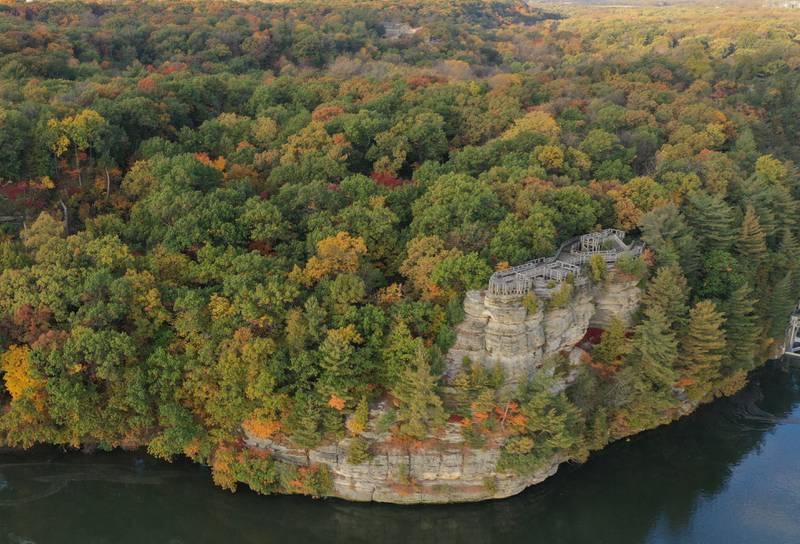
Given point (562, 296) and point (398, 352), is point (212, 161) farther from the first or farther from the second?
point (562, 296)

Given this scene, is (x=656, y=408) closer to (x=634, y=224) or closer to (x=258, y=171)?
(x=634, y=224)

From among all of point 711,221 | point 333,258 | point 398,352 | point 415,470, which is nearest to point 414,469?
point 415,470

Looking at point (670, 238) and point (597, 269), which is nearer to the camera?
point (597, 269)

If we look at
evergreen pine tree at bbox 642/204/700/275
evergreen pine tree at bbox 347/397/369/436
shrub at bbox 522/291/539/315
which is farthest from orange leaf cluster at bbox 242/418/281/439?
evergreen pine tree at bbox 642/204/700/275

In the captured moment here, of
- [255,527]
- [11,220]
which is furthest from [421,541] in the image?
[11,220]

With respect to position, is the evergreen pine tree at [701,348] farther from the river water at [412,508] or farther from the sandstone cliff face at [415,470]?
the sandstone cliff face at [415,470]
